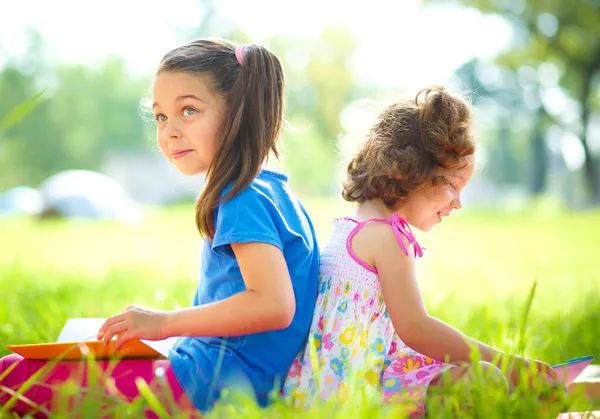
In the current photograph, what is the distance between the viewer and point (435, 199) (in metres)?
1.72

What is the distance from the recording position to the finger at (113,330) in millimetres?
1476

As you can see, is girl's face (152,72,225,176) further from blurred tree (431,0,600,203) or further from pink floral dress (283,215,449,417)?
blurred tree (431,0,600,203)

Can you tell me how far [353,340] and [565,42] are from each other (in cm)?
1839

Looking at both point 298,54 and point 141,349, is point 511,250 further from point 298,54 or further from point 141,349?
point 298,54

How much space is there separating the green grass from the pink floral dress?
0.10 metres

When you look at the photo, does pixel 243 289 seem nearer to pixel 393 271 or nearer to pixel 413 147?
pixel 393 271

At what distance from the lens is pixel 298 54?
29031mm

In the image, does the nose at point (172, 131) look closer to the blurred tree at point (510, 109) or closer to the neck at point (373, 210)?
the neck at point (373, 210)

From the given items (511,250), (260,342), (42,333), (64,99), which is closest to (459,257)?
(511,250)

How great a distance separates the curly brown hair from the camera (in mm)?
1671

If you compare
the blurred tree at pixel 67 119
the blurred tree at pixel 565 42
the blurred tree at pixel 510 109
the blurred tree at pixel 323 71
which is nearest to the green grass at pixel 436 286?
the blurred tree at pixel 565 42

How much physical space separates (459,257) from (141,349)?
529cm

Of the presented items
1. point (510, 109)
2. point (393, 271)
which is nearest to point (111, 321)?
point (393, 271)

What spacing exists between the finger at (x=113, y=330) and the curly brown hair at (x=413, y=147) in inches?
24.0
